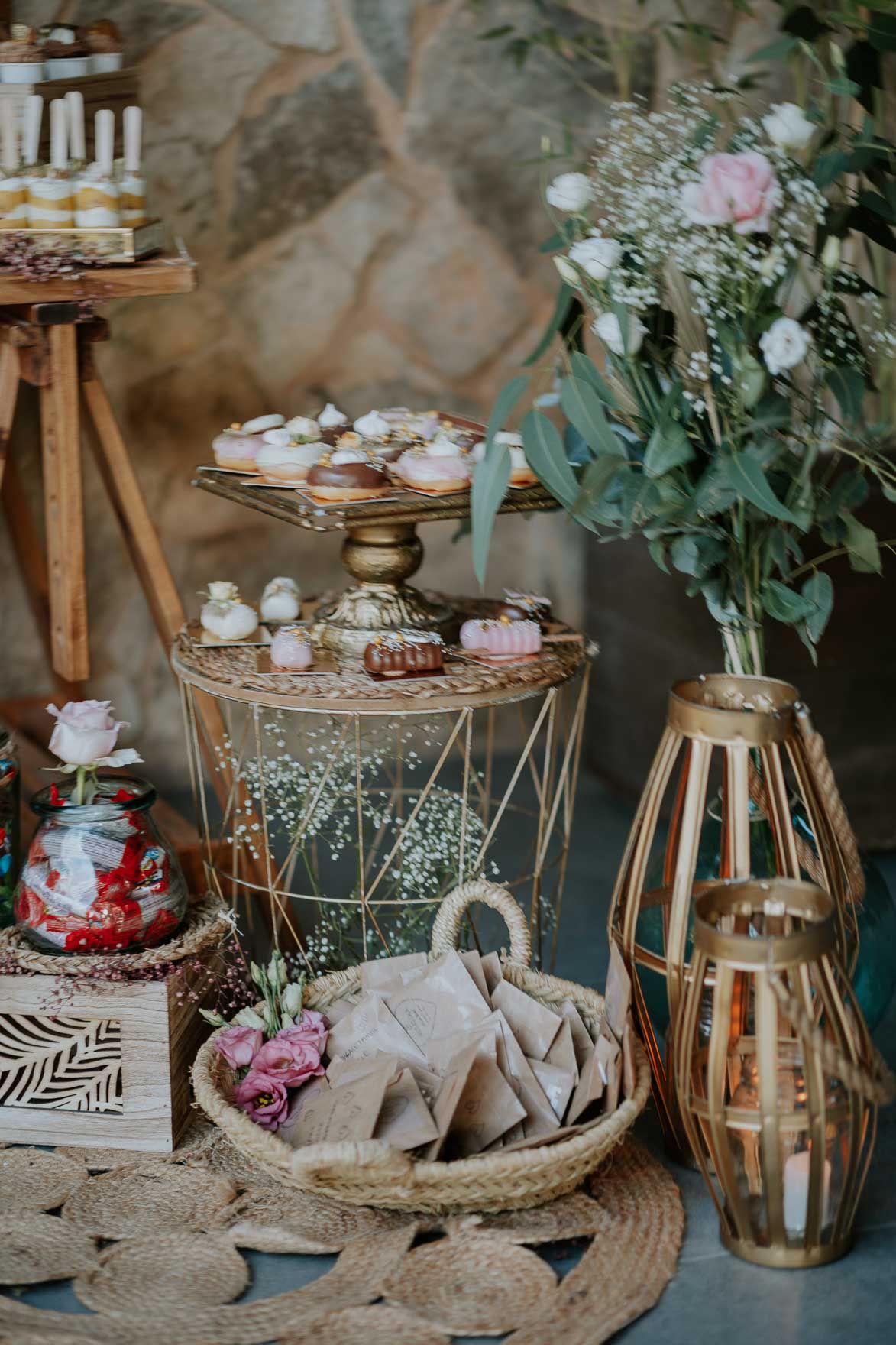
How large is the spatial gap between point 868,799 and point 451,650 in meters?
0.97

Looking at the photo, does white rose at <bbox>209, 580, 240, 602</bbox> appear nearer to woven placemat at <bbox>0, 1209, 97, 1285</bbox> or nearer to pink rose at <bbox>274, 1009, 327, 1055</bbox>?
pink rose at <bbox>274, 1009, 327, 1055</bbox>

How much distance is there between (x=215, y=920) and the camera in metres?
1.69

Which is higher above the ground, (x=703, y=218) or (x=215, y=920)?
(x=703, y=218)

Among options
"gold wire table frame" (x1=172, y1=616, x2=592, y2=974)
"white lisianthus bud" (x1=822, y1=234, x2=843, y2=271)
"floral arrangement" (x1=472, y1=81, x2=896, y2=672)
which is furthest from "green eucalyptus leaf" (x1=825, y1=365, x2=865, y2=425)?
"gold wire table frame" (x1=172, y1=616, x2=592, y2=974)

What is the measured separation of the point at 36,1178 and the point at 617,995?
67 centimetres

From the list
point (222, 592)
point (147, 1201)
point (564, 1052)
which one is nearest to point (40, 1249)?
point (147, 1201)

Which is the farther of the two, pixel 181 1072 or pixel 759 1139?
pixel 181 1072

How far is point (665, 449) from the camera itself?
A: 4.82 feet

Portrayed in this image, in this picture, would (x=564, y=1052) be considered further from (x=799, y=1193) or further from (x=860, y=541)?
(x=860, y=541)

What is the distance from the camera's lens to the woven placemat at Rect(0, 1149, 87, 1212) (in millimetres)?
1497

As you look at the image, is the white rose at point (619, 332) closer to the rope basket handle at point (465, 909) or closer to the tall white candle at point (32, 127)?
the rope basket handle at point (465, 909)

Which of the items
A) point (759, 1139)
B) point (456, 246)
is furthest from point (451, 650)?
point (456, 246)

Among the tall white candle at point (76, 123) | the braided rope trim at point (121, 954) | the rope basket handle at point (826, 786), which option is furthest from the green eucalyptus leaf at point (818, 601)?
the tall white candle at point (76, 123)

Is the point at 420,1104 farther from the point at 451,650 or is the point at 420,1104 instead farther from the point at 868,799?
the point at 868,799
